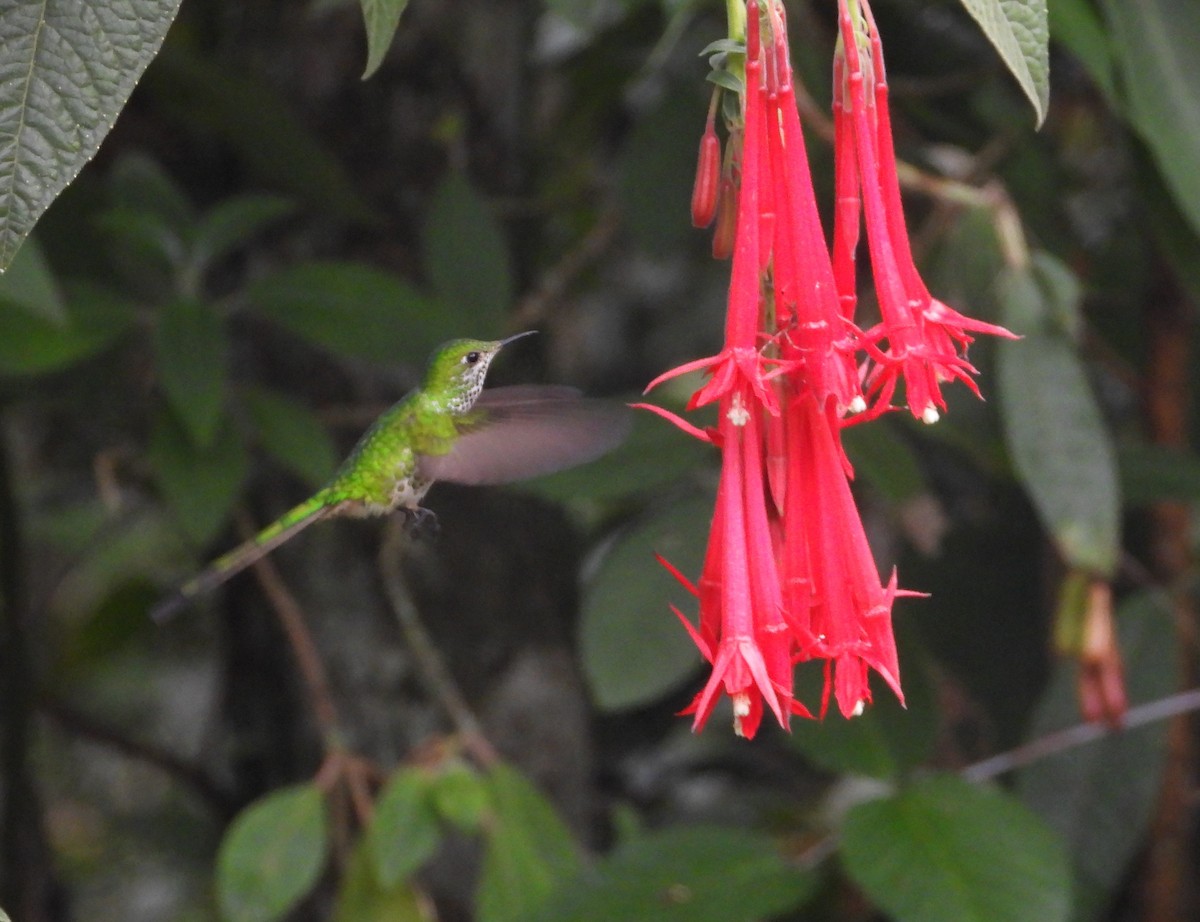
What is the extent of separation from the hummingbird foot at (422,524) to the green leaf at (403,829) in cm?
49

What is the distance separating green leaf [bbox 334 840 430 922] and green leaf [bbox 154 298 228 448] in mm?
523

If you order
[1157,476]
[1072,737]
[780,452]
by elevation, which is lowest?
[1072,737]

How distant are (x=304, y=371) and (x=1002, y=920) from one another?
1.20 meters

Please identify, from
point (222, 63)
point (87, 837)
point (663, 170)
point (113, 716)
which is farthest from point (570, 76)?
point (87, 837)

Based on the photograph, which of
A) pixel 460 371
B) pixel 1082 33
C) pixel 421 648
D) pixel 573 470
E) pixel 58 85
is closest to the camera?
pixel 58 85

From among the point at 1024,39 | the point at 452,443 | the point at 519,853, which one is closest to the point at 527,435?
the point at 452,443

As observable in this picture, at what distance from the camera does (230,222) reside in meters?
1.67

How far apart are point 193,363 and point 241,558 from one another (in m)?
0.60

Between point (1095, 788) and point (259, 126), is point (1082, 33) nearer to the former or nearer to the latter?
point (1095, 788)

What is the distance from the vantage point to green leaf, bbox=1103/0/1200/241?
1.25 meters

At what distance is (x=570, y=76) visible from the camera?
2.24 metres

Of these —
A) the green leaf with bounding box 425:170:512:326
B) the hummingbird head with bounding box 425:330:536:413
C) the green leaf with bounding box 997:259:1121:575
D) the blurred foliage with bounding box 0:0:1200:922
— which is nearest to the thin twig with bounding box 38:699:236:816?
the blurred foliage with bounding box 0:0:1200:922

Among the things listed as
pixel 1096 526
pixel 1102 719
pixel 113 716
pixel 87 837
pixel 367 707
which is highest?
pixel 1096 526

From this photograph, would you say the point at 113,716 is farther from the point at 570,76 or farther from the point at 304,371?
the point at 570,76
